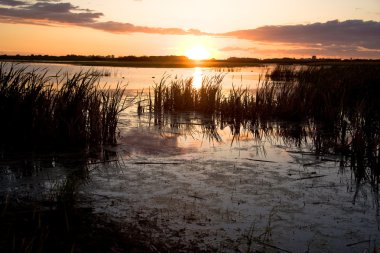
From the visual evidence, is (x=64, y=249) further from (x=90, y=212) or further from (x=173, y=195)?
(x=173, y=195)

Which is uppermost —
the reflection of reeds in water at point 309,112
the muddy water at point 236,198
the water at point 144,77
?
the water at point 144,77

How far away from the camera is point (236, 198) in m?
5.25

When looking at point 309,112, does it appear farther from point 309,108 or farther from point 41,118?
point 41,118

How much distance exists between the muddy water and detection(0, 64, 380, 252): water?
0.04ft

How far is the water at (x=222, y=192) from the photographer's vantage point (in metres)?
4.09

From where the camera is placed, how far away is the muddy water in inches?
159

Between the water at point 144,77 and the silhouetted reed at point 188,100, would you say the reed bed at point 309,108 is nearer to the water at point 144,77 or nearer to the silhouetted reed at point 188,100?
the silhouetted reed at point 188,100

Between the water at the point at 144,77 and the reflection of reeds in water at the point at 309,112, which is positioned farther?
the water at the point at 144,77

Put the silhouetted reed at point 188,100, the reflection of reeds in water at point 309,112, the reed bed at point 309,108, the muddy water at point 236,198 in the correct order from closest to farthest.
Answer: the muddy water at point 236,198
the reflection of reeds in water at point 309,112
the reed bed at point 309,108
the silhouetted reed at point 188,100

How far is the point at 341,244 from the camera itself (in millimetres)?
3984

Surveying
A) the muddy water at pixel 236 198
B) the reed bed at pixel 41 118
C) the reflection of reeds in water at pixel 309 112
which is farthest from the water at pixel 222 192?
the reed bed at pixel 41 118

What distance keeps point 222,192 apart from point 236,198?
29cm

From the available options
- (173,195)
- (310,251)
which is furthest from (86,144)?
(310,251)

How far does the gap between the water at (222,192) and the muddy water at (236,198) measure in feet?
0.04
